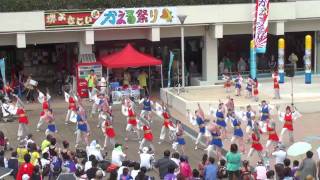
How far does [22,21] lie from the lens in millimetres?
30672

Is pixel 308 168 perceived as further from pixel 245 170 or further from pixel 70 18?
pixel 70 18

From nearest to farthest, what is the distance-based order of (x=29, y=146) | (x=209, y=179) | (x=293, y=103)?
(x=209, y=179) < (x=29, y=146) < (x=293, y=103)

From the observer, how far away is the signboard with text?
3100cm

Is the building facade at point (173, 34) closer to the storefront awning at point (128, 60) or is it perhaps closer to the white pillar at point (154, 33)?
the white pillar at point (154, 33)

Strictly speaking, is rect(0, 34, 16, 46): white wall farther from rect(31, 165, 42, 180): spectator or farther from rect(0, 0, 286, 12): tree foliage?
rect(31, 165, 42, 180): spectator

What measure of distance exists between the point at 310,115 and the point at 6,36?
15.6 metres

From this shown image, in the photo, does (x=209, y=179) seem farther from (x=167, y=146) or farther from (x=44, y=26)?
(x=44, y=26)

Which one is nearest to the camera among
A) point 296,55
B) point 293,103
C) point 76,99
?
point 76,99

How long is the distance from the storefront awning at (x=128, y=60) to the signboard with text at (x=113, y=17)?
5.07 feet

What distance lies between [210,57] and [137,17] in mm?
5088

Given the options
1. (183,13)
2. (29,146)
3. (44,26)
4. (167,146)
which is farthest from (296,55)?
(29,146)

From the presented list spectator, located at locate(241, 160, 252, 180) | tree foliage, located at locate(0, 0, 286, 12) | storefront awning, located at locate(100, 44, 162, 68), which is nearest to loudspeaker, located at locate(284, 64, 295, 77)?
tree foliage, located at locate(0, 0, 286, 12)

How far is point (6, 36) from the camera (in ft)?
104

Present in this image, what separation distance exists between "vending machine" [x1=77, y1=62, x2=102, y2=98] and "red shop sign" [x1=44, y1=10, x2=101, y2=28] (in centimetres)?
208
